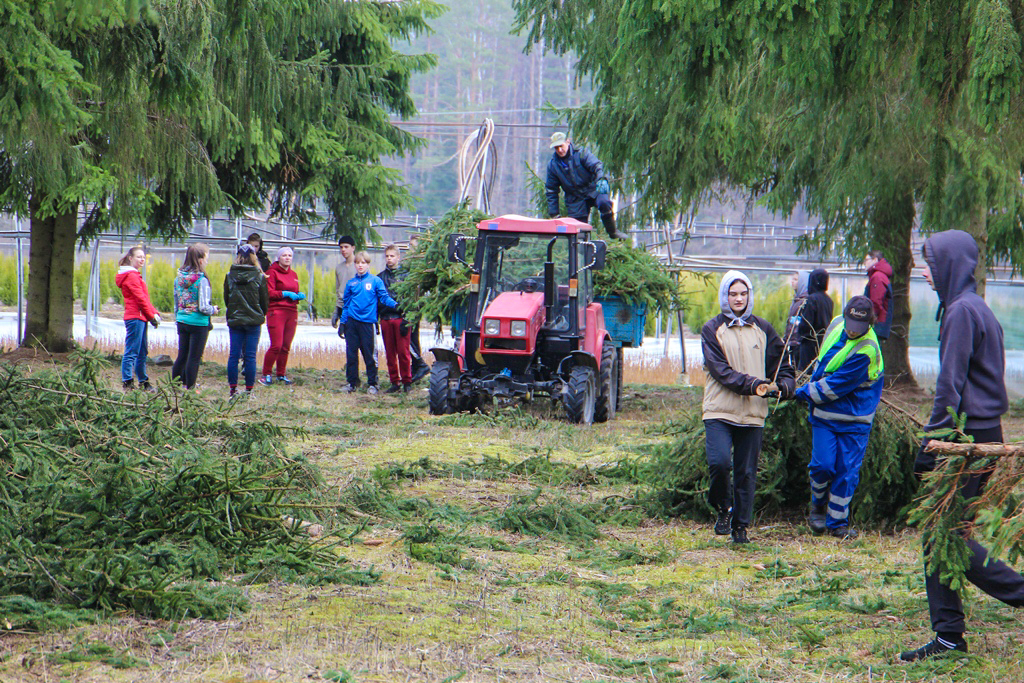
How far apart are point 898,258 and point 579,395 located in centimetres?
588

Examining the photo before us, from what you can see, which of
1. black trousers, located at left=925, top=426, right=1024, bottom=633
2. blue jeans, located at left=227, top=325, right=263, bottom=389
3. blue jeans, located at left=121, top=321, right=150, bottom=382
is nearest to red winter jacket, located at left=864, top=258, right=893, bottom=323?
blue jeans, located at left=227, top=325, right=263, bottom=389

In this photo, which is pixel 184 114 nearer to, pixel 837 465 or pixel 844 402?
pixel 844 402

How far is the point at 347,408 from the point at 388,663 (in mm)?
8115

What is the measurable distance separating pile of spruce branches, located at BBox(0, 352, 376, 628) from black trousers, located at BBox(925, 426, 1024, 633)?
107 inches

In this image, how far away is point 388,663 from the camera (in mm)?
4320

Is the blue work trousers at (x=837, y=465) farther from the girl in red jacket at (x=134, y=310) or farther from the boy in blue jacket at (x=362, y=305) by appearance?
the girl in red jacket at (x=134, y=310)


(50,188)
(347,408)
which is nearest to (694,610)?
(347,408)

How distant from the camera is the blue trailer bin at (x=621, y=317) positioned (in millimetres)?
13086

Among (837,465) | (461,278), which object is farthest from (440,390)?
(837,465)

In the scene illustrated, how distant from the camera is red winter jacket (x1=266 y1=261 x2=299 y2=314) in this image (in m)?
13.5

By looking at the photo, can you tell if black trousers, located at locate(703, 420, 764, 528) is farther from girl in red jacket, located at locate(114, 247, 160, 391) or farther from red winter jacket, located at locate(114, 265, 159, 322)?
red winter jacket, located at locate(114, 265, 159, 322)

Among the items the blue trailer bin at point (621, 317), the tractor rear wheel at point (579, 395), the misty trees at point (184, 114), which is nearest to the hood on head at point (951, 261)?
the misty trees at point (184, 114)

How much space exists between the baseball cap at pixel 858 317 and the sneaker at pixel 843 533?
4.23 feet

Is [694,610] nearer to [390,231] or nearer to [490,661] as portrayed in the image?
[490,661]
